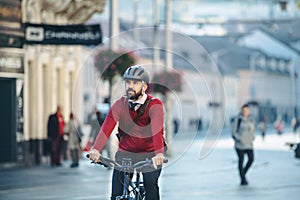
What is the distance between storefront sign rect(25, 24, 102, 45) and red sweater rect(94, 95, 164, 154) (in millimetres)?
17879

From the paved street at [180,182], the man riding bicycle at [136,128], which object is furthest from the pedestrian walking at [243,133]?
the man riding bicycle at [136,128]

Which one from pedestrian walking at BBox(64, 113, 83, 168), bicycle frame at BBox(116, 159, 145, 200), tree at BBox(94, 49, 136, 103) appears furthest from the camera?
pedestrian walking at BBox(64, 113, 83, 168)

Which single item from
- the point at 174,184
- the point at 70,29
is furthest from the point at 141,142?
the point at 70,29

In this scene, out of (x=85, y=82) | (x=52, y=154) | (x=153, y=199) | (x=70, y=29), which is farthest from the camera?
(x=85, y=82)

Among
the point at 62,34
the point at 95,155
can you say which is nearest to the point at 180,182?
the point at 62,34

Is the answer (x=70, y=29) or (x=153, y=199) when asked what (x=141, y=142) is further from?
(x=70, y=29)

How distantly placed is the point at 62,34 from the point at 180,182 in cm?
641

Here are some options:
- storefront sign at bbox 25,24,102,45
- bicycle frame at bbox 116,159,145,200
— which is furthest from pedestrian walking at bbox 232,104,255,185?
bicycle frame at bbox 116,159,145,200

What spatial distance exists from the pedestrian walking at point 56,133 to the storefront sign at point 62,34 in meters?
2.85

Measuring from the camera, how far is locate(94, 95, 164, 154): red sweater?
1023 centimetres

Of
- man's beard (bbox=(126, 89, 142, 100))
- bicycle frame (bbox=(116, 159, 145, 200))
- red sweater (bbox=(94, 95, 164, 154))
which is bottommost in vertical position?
bicycle frame (bbox=(116, 159, 145, 200))

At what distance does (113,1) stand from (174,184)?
979cm

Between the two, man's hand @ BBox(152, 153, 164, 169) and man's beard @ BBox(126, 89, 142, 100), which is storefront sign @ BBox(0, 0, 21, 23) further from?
man's hand @ BBox(152, 153, 164, 169)

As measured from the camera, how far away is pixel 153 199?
1044cm
